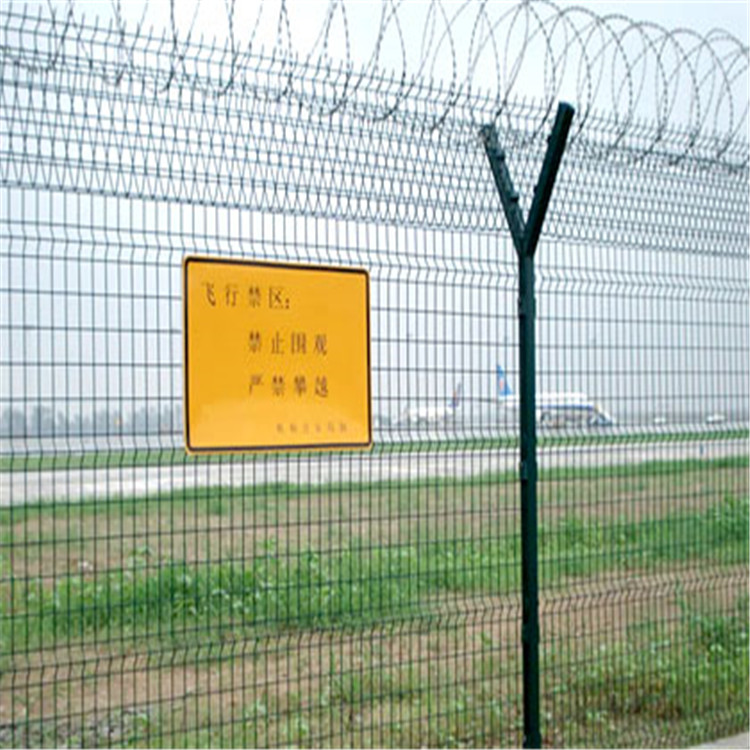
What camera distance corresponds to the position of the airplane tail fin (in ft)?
16.4

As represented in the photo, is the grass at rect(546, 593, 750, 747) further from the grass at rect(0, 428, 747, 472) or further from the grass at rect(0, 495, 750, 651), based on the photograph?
the grass at rect(0, 428, 747, 472)

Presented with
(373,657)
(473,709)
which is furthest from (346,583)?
→ (473,709)

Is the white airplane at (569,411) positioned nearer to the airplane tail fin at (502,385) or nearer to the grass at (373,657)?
the airplane tail fin at (502,385)

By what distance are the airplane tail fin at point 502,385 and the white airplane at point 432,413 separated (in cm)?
22

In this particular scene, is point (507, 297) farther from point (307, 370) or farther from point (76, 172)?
point (76, 172)

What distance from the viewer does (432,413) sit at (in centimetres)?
475

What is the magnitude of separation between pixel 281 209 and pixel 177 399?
33.2 inches

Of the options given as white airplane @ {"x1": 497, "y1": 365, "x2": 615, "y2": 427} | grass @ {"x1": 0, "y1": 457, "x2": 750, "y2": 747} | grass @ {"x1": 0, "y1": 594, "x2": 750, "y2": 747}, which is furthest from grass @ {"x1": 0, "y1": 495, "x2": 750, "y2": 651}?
white airplane @ {"x1": 497, "y1": 365, "x2": 615, "y2": 427}

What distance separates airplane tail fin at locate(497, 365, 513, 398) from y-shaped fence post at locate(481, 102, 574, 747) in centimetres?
17

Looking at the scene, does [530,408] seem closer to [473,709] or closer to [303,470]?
[303,470]

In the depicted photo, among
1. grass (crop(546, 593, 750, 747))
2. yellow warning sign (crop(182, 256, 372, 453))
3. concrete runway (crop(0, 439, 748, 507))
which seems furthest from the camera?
grass (crop(546, 593, 750, 747))

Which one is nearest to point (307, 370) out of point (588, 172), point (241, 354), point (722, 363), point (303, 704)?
point (241, 354)

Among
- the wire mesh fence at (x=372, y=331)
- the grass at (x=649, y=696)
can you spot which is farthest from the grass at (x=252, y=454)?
the grass at (x=649, y=696)

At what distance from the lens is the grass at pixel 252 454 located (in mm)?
3893
